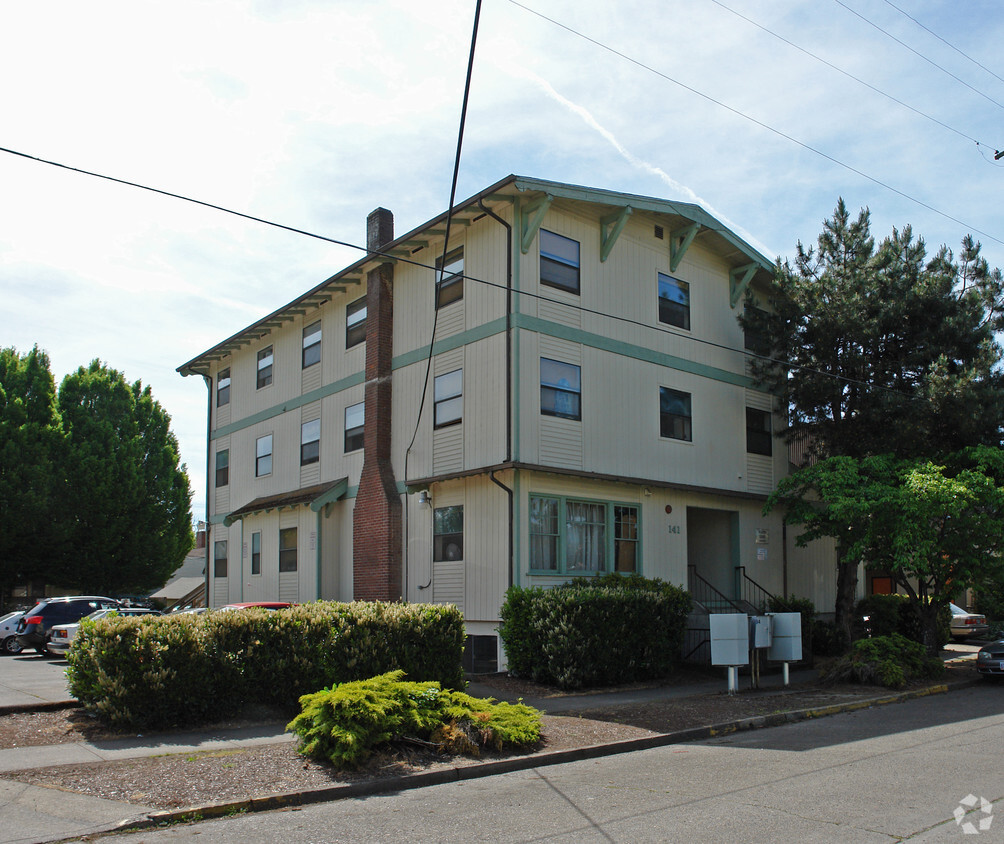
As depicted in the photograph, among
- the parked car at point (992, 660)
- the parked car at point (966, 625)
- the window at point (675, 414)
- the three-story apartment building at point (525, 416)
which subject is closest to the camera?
the parked car at point (992, 660)

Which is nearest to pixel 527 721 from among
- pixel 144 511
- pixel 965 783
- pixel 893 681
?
pixel 965 783

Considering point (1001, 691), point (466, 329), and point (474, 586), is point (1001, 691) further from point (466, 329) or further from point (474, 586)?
point (466, 329)

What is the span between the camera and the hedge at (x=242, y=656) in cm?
1060

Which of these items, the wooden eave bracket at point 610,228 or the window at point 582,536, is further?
the wooden eave bracket at point 610,228

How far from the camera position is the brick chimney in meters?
19.6

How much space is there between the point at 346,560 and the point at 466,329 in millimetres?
6641

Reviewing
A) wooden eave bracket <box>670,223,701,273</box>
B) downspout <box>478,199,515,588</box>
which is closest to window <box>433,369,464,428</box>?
downspout <box>478,199,515,588</box>

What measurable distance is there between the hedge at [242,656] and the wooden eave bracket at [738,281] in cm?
1222

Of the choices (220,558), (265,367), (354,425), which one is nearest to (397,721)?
(354,425)

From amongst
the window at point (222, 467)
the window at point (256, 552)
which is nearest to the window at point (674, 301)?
the window at point (256, 552)

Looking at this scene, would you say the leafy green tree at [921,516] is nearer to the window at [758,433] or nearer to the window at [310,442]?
the window at [758,433]

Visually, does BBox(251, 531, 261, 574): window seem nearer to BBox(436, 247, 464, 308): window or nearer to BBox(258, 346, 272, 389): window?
BBox(258, 346, 272, 389): window

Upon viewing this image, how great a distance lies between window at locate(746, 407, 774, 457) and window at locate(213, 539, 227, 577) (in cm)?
1572

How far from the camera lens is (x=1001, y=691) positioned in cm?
1575
